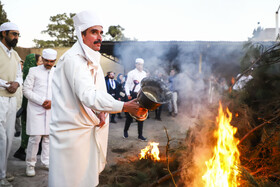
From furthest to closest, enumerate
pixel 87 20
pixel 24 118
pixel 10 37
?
pixel 24 118, pixel 10 37, pixel 87 20

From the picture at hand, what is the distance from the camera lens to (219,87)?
1024 centimetres

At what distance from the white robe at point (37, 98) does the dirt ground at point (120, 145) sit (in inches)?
29.5

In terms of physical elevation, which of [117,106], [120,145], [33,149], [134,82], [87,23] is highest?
[87,23]

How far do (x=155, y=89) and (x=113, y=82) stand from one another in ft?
24.3

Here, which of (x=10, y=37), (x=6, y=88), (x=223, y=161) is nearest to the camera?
(x=223, y=161)

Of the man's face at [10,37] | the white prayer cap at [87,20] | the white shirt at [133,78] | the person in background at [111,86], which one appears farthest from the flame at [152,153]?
the person in background at [111,86]

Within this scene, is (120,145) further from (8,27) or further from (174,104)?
(174,104)

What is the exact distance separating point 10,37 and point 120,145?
11.4 feet

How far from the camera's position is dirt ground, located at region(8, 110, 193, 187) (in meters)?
3.69

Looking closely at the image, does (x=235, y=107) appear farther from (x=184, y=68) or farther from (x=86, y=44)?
(x=184, y=68)

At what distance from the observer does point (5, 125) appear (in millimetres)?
3408

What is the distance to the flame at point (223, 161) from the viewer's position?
2490 millimetres

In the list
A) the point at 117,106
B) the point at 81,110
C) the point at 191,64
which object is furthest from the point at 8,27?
the point at 191,64

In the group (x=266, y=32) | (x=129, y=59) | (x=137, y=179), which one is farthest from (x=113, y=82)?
(x=266, y=32)
